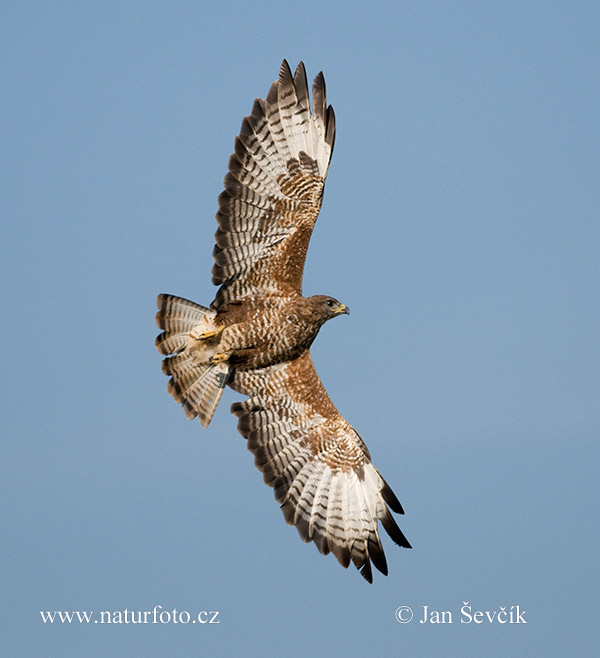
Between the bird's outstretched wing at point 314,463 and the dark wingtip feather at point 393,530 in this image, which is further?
the bird's outstretched wing at point 314,463

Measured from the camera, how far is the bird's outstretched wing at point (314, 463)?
→ 13.5 meters

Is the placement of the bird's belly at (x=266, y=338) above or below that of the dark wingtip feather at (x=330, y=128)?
below

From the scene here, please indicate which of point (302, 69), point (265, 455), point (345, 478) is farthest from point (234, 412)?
point (302, 69)

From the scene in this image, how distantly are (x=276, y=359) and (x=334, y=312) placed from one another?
0.92 m

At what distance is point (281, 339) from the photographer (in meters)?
13.0

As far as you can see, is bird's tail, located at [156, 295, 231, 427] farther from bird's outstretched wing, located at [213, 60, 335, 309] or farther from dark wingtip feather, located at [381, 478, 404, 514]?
dark wingtip feather, located at [381, 478, 404, 514]

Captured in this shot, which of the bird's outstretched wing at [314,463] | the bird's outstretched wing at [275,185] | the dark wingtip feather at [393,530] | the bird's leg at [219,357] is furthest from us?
the bird's outstretched wing at [314,463]

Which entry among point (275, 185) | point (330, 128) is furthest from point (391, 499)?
point (330, 128)

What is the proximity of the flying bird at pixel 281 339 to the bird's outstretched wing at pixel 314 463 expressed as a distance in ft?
→ 0.04

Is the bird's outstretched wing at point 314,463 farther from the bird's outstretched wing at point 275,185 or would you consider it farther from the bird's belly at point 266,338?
the bird's outstretched wing at point 275,185

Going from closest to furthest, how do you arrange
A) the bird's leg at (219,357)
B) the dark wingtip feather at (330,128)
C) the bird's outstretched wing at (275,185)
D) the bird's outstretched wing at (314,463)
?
the bird's outstretched wing at (275,185) → the dark wingtip feather at (330,128) → the bird's leg at (219,357) → the bird's outstretched wing at (314,463)

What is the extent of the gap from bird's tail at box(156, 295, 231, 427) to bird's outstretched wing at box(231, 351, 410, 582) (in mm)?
401

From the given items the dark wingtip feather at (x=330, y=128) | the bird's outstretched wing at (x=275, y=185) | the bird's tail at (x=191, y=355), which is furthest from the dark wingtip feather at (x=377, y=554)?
the dark wingtip feather at (x=330, y=128)

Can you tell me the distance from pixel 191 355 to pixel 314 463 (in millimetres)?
2109
